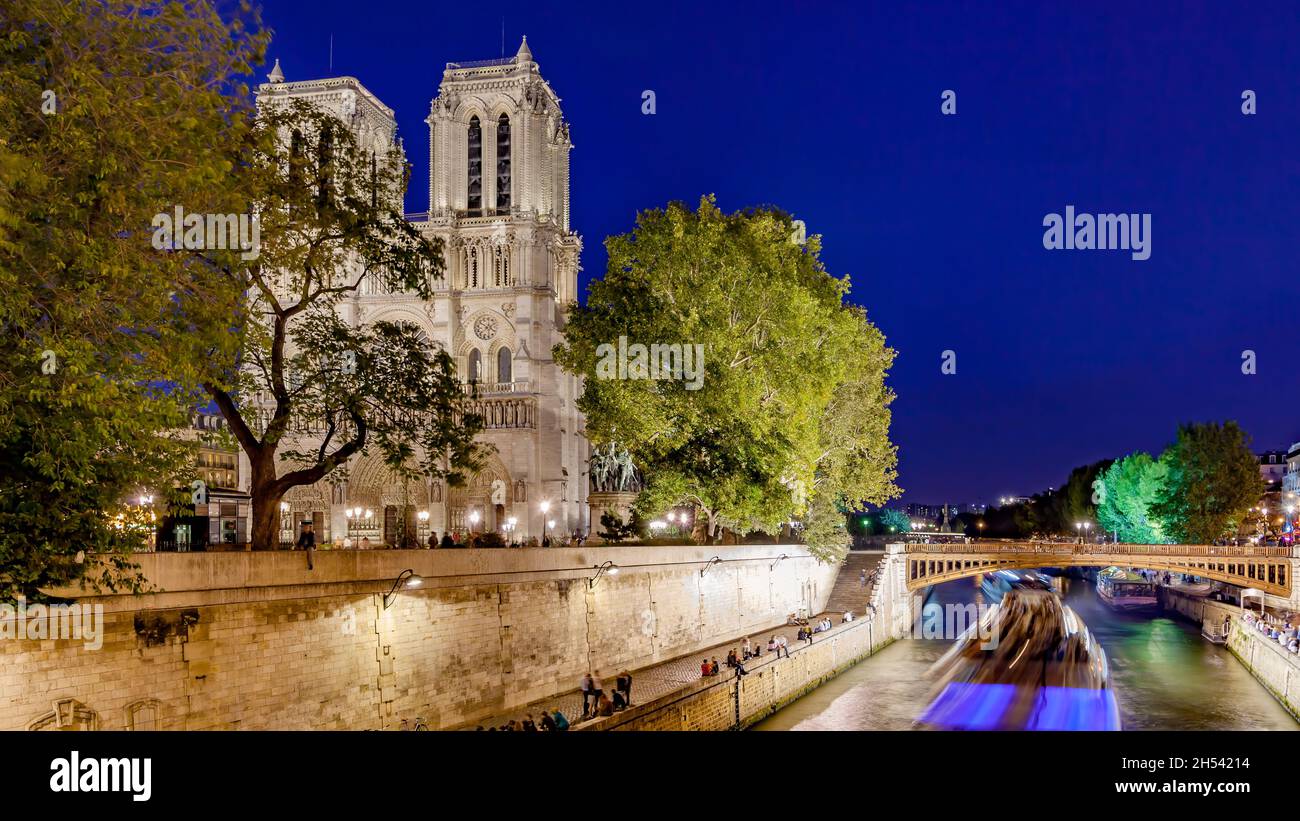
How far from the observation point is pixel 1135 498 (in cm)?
7756

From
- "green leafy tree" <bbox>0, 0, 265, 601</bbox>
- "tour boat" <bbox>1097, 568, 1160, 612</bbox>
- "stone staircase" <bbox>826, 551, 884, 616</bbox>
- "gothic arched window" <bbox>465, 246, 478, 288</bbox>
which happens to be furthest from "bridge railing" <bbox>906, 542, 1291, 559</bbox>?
"green leafy tree" <bbox>0, 0, 265, 601</bbox>

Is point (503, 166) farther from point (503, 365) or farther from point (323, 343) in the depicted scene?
point (323, 343)

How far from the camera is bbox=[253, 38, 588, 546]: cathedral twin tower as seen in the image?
5528cm

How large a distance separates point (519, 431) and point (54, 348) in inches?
1776

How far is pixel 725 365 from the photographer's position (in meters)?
33.7

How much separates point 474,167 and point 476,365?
11571 millimetres

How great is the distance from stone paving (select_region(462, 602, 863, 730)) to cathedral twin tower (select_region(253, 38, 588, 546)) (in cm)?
2040

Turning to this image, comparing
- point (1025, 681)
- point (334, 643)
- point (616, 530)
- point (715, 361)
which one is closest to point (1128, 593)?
point (1025, 681)

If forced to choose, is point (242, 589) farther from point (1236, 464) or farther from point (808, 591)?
point (1236, 464)

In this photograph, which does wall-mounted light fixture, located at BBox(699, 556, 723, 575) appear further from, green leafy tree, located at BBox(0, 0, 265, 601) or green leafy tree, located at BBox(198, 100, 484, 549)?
green leafy tree, located at BBox(0, 0, 265, 601)


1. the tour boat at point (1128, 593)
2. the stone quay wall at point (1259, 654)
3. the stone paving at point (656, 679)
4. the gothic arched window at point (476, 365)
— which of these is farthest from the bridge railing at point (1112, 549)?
the gothic arched window at point (476, 365)

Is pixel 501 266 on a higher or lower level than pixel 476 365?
higher

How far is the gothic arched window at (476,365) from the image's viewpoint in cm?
5816
